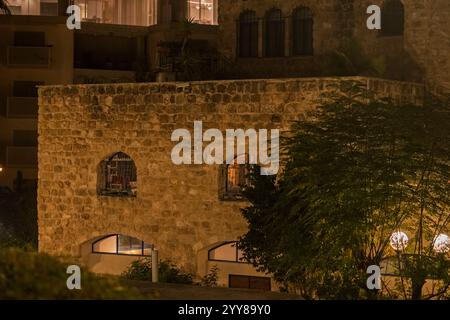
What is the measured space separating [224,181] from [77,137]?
13.5 ft

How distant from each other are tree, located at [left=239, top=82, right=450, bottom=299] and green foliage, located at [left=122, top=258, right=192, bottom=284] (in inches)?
138

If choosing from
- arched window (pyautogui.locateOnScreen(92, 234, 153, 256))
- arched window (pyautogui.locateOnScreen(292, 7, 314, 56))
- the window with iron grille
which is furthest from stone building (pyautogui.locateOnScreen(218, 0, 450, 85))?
arched window (pyautogui.locateOnScreen(92, 234, 153, 256))

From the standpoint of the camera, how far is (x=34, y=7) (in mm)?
45188

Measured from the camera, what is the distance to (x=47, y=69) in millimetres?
39625

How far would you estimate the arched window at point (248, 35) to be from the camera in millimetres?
27766

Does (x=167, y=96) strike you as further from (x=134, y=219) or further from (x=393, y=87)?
(x=393, y=87)

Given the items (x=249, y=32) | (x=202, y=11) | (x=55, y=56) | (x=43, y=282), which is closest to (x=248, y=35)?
(x=249, y=32)

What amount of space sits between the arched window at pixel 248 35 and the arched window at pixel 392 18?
378cm

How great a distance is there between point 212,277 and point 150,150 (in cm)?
336

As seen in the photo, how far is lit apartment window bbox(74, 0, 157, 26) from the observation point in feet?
149

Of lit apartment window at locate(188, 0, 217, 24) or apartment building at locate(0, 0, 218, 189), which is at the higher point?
lit apartment window at locate(188, 0, 217, 24)

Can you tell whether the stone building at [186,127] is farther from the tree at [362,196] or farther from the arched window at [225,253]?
the tree at [362,196]

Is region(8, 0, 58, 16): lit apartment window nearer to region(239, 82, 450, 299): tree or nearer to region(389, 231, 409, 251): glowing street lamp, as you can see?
region(239, 82, 450, 299): tree

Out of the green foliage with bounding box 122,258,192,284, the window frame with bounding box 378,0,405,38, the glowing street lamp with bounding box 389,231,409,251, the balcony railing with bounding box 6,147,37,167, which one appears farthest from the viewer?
the balcony railing with bounding box 6,147,37,167
